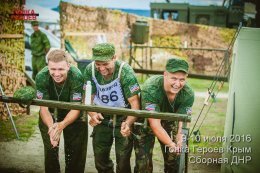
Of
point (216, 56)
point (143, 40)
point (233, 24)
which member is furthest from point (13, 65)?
point (233, 24)

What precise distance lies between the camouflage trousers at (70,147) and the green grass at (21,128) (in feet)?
8.45

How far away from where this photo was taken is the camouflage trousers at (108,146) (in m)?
4.23

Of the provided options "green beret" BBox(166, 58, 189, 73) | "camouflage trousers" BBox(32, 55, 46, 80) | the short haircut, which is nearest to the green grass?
"camouflage trousers" BBox(32, 55, 46, 80)

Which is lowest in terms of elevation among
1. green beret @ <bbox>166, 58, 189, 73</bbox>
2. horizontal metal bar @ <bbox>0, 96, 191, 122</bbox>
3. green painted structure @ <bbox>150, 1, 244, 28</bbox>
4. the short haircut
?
horizontal metal bar @ <bbox>0, 96, 191, 122</bbox>

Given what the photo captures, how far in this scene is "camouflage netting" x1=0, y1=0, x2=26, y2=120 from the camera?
24.7 ft

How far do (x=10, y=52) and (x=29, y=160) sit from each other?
10.6 feet

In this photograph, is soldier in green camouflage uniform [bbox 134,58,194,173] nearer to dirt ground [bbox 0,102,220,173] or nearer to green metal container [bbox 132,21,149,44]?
dirt ground [bbox 0,102,220,173]

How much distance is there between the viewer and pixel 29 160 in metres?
5.63

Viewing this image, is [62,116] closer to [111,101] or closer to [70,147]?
[70,147]

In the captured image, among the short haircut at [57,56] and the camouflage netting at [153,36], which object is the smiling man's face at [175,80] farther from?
the camouflage netting at [153,36]

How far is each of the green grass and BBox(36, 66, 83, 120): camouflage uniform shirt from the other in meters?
2.91

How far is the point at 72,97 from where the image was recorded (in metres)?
4.16

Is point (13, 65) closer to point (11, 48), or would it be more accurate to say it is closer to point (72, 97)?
point (11, 48)

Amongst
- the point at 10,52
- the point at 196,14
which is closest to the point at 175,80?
the point at 10,52
